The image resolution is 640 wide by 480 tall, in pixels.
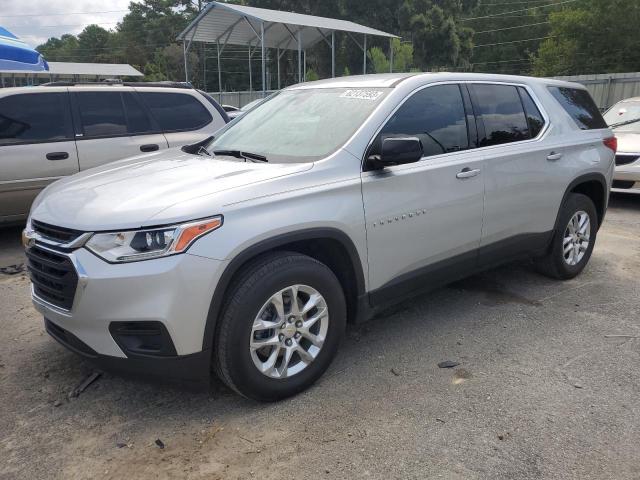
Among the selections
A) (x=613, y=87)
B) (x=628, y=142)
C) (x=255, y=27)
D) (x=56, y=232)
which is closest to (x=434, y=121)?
(x=56, y=232)

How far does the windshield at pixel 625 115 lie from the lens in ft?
30.0

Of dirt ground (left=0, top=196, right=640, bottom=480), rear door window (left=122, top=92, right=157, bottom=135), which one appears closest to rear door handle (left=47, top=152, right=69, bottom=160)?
rear door window (left=122, top=92, right=157, bottom=135)

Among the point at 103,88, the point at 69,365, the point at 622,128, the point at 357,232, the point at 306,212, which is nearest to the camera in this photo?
the point at 306,212

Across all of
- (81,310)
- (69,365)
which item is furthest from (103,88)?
(81,310)

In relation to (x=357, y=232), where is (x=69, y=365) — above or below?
below

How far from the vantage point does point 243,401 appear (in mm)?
3064

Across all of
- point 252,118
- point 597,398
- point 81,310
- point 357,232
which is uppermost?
point 252,118

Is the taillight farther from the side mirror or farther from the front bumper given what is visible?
the front bumper

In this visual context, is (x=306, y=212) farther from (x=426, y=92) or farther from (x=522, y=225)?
(x=522, y=225)

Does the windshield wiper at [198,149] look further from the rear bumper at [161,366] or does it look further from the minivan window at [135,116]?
the minivan window at [135,116]

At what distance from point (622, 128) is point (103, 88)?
8.06 m

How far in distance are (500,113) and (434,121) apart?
30.9 inches

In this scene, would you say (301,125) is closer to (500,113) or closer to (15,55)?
(500,113)

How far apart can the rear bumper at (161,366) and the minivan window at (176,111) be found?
447 centimetres
